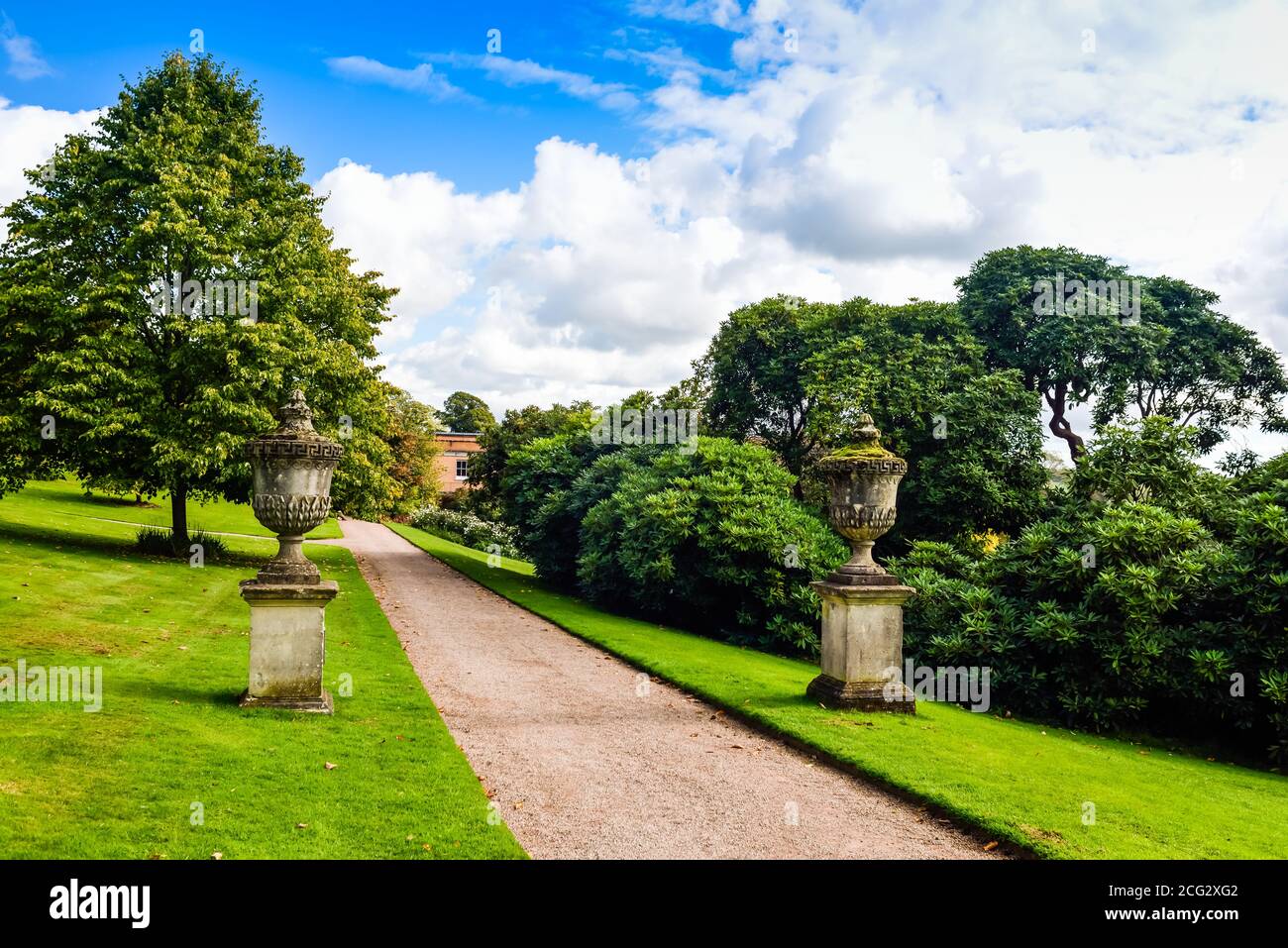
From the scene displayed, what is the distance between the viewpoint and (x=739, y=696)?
34.2 ft

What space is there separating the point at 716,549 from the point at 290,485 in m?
10.3

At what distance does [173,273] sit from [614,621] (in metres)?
14.7

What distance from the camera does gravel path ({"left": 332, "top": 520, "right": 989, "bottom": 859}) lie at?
5.89m

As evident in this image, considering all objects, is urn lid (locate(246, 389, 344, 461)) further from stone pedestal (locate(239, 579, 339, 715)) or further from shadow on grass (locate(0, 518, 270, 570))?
shadow on grass (locate(0, 518, 270, 570))

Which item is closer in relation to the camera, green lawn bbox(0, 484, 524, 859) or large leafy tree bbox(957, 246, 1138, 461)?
green lawn bbox(0, 484, 524, 859)

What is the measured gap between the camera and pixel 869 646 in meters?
9.88

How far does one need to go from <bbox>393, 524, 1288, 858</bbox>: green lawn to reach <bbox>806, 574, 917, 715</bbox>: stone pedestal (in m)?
0.31

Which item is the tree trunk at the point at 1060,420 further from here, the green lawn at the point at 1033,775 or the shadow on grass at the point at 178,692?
the shadow on grass at the point at 178,692

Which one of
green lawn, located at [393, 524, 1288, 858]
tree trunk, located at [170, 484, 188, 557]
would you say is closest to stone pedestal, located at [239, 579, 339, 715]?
green lawn, located at [393, 524, 1288, 858]

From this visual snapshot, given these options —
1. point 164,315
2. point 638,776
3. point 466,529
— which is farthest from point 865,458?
point 466,529

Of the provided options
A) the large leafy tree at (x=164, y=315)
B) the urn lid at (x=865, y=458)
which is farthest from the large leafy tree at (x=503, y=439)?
the urn lid at (x=865, y=458)

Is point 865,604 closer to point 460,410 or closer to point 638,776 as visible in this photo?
point 638,776

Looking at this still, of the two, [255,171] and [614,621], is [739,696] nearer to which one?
[614,621]

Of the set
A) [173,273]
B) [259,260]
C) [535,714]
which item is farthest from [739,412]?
[535,714]
